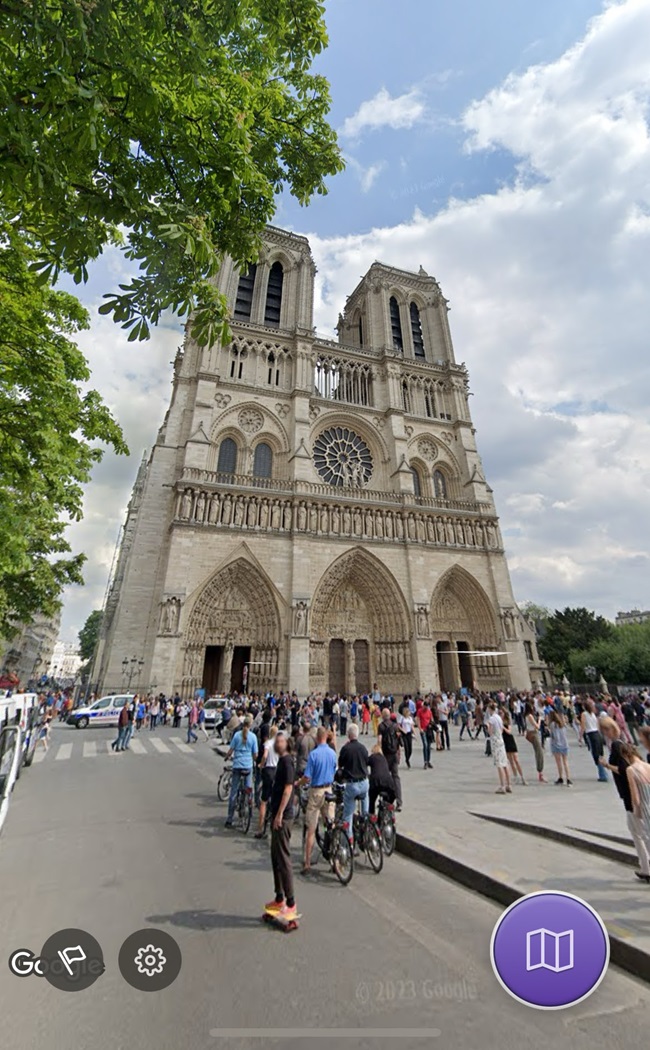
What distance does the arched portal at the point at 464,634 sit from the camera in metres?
25.0

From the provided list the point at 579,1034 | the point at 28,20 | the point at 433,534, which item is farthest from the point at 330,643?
the point at 28,20

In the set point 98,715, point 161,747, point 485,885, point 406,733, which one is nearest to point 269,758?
point 485,885

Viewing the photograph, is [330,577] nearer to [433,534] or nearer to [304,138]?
[433,534]

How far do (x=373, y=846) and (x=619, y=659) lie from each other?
29640 mm

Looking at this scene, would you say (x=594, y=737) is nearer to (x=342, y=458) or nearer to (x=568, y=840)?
(x=568, y=840)

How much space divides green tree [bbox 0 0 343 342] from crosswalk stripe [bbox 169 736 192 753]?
40.7ft

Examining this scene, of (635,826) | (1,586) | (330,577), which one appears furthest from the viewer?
(330,577)

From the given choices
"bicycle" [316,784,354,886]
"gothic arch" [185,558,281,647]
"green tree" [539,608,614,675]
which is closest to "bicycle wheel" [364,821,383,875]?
"bicycle" [316,784,354,886]

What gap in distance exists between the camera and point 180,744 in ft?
44.6

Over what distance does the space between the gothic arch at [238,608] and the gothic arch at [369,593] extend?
8.36 feet

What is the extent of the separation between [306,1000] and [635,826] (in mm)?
3377

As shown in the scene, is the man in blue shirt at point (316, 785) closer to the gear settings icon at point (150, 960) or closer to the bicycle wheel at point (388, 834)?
the bicycle wheel at point (388, 834)

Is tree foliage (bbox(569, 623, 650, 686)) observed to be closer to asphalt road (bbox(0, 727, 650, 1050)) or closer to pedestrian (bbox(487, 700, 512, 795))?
pedestrian (bbox(487, 700, 512, 795))

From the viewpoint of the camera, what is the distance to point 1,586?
12891 millimetres
